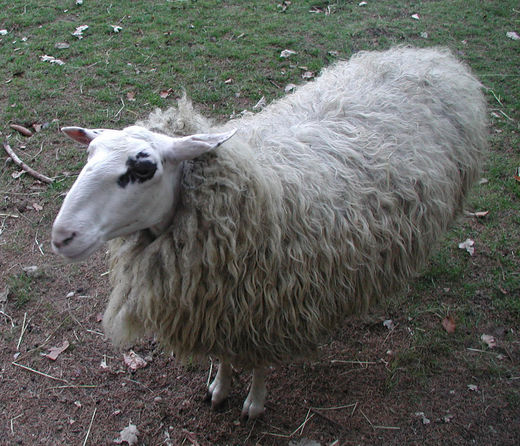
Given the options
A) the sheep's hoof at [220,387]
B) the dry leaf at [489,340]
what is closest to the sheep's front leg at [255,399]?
the sheep's hoof at [220,387]

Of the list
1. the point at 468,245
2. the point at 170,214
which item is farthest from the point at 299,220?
the point at 468,245

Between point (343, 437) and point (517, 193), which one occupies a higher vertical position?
point (517, 193)

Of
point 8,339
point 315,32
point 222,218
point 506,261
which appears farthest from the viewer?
point 315,32

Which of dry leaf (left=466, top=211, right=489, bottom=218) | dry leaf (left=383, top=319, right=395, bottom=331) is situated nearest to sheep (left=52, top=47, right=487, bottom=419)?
dry leaf (left=383, top=319, right=395, bottom=331)

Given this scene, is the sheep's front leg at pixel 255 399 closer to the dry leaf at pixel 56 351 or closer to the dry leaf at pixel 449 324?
the dry leaf at pixel 56 351

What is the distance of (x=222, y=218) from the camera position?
86.0 inches

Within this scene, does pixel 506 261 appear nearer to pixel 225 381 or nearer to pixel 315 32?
pixel 225 381

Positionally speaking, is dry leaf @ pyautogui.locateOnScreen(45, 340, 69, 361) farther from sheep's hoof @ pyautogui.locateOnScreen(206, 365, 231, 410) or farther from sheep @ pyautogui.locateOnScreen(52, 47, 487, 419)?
sheep's hoof @ pyautogui.locateOnScreen(206, 365, 231, 410)

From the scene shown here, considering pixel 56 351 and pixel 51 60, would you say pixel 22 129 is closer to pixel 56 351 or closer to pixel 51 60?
pixel 51 60

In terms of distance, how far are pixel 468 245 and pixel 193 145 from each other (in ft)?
10.2

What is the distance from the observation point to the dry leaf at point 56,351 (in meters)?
3.42

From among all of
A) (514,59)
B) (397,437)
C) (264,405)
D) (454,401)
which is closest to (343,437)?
(397,437)

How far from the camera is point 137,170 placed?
196 cm

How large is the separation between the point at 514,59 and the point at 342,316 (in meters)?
5.42
